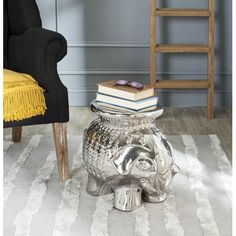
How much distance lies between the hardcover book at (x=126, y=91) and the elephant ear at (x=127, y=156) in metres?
0.19

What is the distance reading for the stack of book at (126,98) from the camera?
2.19 metres

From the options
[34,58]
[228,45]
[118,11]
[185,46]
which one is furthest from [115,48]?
[34,58]

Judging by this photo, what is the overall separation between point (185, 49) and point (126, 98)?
1.70 meters

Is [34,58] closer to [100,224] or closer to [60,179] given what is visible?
[60,179]

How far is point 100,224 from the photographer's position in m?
2.11

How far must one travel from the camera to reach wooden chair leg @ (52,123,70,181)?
2.56 metres

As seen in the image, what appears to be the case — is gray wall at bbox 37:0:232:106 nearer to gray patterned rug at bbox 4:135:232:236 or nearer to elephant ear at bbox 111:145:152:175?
gray patterned rug at bbox 4:135:232:236

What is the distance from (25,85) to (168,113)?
5.45 ft

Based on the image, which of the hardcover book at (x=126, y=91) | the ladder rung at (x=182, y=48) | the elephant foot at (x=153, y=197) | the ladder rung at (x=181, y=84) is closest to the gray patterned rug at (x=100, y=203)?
the elephant foot at (x=153, y=197)

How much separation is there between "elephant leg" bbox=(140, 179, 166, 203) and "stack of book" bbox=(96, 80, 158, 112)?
282mm

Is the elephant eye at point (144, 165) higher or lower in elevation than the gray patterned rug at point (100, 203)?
higher

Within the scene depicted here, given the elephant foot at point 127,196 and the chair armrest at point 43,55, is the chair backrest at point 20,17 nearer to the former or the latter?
the chair armrest at point 43,55

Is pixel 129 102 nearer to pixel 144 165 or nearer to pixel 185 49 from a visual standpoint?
pixel 144 165

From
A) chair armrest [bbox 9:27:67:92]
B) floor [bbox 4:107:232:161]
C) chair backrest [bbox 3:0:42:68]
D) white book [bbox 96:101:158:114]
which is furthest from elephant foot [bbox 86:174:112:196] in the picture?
floor [bbox 4:107:232:161]
